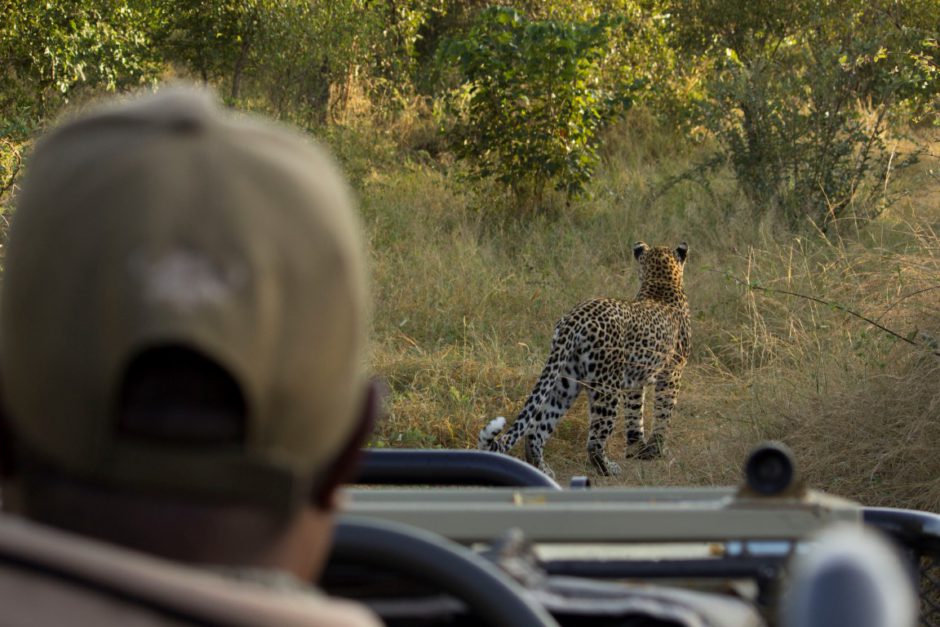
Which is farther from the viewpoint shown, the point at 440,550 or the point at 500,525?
the point at 500,525

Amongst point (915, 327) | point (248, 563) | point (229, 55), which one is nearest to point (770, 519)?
point (248, 563)

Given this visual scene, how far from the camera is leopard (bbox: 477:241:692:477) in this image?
6.09 metres

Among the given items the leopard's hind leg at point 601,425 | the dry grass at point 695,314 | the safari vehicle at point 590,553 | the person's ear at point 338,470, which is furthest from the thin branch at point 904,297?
the person's ear at point 338,470

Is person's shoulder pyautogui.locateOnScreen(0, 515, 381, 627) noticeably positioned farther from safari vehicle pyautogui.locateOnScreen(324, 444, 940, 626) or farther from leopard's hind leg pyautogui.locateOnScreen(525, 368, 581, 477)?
leopard's hind leg pyautogui.locateOnScreen(525, 368, 581, 477)

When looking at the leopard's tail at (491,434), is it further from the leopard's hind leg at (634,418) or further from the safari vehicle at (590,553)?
the safari vehicle at (590,553)

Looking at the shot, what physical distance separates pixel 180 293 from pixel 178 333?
0.07ft

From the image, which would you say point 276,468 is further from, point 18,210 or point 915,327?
point 915,327

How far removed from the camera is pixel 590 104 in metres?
9.64

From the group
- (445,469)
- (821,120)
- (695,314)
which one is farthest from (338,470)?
(821,120)

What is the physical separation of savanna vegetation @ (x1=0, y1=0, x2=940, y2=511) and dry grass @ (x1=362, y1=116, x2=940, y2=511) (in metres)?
0.02

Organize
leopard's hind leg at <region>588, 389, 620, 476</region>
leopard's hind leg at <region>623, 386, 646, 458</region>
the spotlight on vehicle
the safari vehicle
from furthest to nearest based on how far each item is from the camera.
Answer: leopard's hind leg at <region>623, 386, 646, 458</region> → leopard's hind leg at <region>588, 389, 620, 476</region> → the spotlight on vehicle → the safari vehicle

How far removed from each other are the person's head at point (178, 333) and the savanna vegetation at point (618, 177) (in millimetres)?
3642

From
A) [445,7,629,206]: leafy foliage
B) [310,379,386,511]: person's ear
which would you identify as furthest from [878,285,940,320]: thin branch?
[445,7,629,206]: leafy foliage

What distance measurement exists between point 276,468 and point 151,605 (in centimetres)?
11
